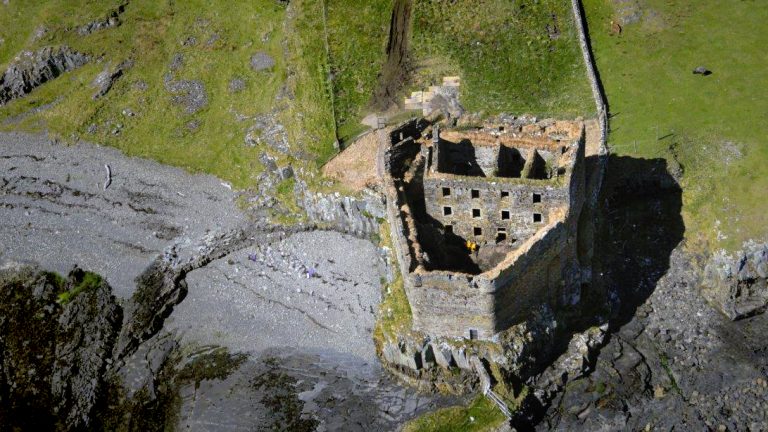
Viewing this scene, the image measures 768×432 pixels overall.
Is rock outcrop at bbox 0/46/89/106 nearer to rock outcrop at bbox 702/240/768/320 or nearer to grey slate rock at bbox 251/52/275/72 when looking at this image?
grey slate rock at bbox 251/52/275/72

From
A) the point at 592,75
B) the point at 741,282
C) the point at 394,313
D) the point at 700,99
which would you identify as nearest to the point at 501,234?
the point at 394,313

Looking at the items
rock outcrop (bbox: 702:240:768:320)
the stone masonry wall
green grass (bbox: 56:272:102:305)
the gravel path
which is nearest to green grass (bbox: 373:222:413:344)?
the stone masonry wall

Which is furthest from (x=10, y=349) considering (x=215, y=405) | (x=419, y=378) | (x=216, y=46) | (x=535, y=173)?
(x=535, y=173)

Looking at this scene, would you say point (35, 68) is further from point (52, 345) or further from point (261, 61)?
point (52, 345)

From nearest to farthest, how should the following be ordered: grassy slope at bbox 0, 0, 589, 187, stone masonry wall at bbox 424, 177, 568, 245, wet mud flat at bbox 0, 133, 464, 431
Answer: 1. stone masonry wall at bbox 424, 177, 568, 245
2. wet mud flat at bbox 0, 133, 464, 431
3. grassy slope at bbox 0, 0, 589, 187

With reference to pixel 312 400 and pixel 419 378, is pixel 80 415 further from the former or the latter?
pixel 419 378

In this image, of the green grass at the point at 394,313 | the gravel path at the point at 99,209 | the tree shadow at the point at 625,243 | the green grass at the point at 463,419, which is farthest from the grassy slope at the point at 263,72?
the green grass at the point at 463,419

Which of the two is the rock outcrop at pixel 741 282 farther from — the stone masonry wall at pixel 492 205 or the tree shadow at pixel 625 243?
the stone masonry wall at pixel 492 205

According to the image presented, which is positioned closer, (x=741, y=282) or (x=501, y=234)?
(x=501, y=234)
